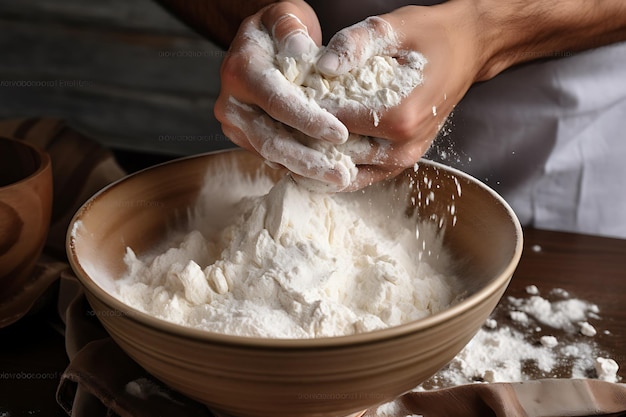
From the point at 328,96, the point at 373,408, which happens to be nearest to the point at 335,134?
the point at 328,96

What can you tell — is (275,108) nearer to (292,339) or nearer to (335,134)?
(335,134)

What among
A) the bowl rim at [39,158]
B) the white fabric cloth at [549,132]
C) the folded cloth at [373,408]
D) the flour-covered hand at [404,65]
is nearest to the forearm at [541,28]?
the white fabric cloth at [549,132]

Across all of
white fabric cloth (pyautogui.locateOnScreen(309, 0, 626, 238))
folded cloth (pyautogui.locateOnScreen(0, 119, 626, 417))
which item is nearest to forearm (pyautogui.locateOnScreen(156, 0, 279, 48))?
white fabric cloth (pyautogui.locateOnScreen(309, 0, 626, 238))

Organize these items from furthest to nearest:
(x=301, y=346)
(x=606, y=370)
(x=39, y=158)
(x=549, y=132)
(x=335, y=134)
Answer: (x=549, y=132)
(x=39, y=158)
(x=606, y=370)
(x=335, y=134)
(x=301, y=346)

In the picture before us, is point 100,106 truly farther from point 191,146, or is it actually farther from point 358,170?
point 358,170

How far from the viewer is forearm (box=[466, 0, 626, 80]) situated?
100 cm

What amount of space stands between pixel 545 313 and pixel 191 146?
1721 mm

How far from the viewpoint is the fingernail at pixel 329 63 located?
73 centimetres

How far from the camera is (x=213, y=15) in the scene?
1321mm

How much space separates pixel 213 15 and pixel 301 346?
35.2 inches

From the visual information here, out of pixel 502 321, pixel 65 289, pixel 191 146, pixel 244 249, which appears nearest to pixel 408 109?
pixel 244 249

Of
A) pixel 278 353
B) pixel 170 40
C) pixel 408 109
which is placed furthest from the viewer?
pixel 170 40

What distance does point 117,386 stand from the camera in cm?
78

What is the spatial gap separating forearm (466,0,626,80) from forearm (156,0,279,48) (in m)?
0.42
